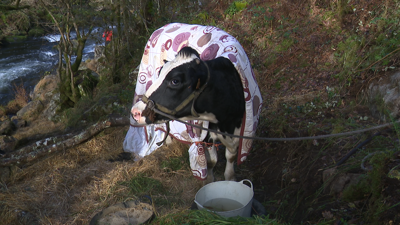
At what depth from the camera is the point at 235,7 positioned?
9.01 m

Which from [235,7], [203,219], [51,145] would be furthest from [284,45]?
[203,219]

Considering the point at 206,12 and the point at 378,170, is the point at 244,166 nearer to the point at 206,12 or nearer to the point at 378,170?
the point at 378,170

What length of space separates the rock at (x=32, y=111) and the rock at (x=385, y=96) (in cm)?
856

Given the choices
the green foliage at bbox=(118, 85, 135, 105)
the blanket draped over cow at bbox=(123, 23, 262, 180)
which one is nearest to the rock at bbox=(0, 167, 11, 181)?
the blanket draped over cow at bbox=(123, 23, 262, 180)

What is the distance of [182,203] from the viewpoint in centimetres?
378

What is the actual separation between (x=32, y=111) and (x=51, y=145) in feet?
16.3

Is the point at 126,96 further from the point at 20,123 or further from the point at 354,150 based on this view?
the point at 354,150

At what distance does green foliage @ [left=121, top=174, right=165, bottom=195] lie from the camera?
381 cm

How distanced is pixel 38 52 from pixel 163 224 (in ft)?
44.7

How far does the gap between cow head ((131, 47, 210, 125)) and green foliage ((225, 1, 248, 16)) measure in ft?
21.2

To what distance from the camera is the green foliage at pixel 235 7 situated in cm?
887

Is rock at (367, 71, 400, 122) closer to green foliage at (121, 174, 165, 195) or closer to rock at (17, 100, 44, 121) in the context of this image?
green foliage at (121, 174, 165, 195)

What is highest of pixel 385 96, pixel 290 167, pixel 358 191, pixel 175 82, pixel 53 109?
pixel 175 82

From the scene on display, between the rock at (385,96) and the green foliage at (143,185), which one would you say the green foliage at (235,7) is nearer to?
the rock at (385,96)
